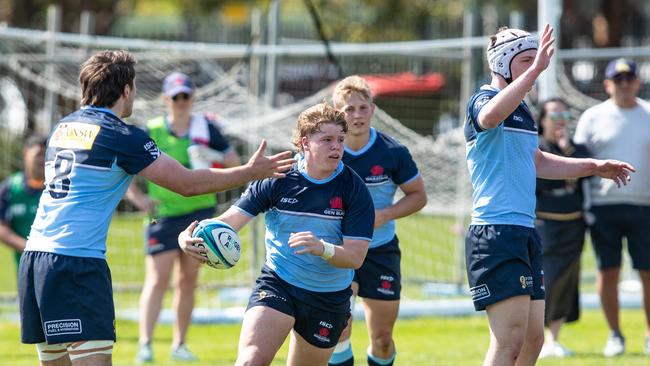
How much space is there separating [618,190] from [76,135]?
5691 millimetres

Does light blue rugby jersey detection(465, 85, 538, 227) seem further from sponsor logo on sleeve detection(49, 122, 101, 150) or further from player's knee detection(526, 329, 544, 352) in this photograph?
sponsor logo on sleeve detection(49, 122, 101, 150)

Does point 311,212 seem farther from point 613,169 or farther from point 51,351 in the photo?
point 613,169

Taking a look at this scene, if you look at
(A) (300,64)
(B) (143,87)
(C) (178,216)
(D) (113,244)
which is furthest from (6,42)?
(C) (178,216)

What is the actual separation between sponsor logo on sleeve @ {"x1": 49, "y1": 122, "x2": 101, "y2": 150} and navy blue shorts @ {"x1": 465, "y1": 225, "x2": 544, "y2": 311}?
2194mm

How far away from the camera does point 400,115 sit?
53.3ft

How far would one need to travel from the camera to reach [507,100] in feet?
19.8

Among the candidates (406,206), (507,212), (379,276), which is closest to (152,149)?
(507,212)

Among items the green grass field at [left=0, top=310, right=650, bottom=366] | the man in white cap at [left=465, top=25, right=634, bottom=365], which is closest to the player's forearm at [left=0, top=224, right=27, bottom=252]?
the green grass field at [left=0, top=310, right=650, bottom=366]

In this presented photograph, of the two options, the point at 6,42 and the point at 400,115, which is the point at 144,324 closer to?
the point at 6,42

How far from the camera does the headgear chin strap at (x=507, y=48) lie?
6.46 m

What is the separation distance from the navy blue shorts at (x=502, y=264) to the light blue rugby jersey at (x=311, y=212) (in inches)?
26.2

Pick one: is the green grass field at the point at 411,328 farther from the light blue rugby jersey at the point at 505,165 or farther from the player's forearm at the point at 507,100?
the player's forearm at the point at 507,100

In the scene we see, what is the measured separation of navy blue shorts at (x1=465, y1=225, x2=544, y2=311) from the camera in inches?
252

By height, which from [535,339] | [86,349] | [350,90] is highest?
[350,90]
